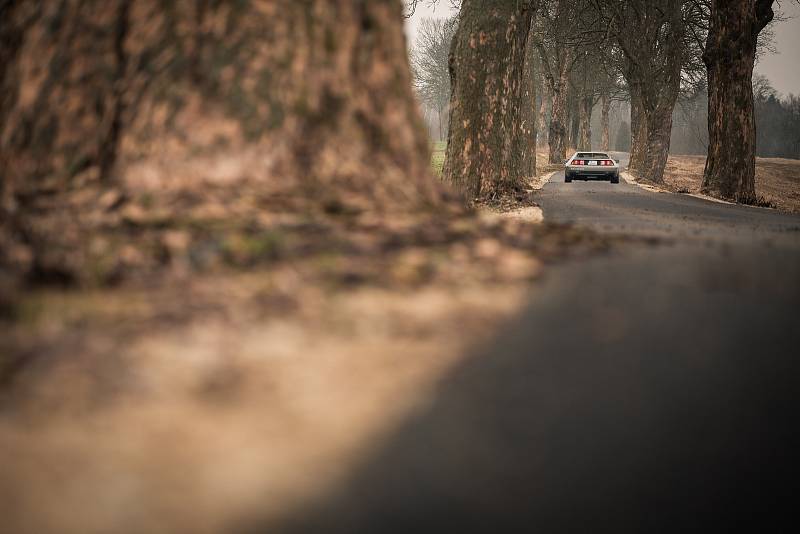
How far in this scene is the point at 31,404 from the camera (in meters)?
1.29

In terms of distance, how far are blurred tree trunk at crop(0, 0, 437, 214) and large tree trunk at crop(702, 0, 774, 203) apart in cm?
1315

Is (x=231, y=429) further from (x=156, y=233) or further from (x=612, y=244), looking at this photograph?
(x=612, y=244)

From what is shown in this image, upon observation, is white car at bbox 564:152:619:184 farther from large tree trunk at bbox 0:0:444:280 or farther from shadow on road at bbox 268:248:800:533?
shadow on road at bbox 268:248:800:533

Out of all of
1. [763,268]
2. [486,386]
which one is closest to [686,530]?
[486,386]

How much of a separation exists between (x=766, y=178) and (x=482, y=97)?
22.4m

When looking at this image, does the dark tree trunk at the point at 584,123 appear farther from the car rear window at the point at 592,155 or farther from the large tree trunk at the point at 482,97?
the large tree trunk at the point at 482,97

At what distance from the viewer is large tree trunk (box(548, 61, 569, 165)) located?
30062mm

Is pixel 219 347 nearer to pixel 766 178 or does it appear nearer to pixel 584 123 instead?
pixel 766 178

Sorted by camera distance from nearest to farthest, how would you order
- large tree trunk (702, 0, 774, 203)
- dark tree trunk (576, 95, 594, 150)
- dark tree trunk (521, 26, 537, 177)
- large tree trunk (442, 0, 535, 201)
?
large tree trunk (442, 0, 535, 201) → large tree trunk (702, 0, 774, 203) → dark tree trunk (521, 26, 537, 177) → dark tree trunk (576, 95, 594, 150)

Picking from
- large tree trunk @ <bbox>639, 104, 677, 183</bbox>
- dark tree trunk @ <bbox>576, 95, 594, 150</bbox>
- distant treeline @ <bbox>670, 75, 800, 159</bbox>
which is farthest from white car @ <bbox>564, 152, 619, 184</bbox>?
distant treeline @ <bbox>670, 75, 800, 159</bbox>

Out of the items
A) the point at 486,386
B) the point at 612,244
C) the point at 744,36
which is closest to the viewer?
the point at 486,386

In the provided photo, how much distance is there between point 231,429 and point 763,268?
7.21 ft

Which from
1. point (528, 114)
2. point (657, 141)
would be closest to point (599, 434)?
point (528, 114)

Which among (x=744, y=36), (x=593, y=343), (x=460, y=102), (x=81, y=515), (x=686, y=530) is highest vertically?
(x=744, y=36)
